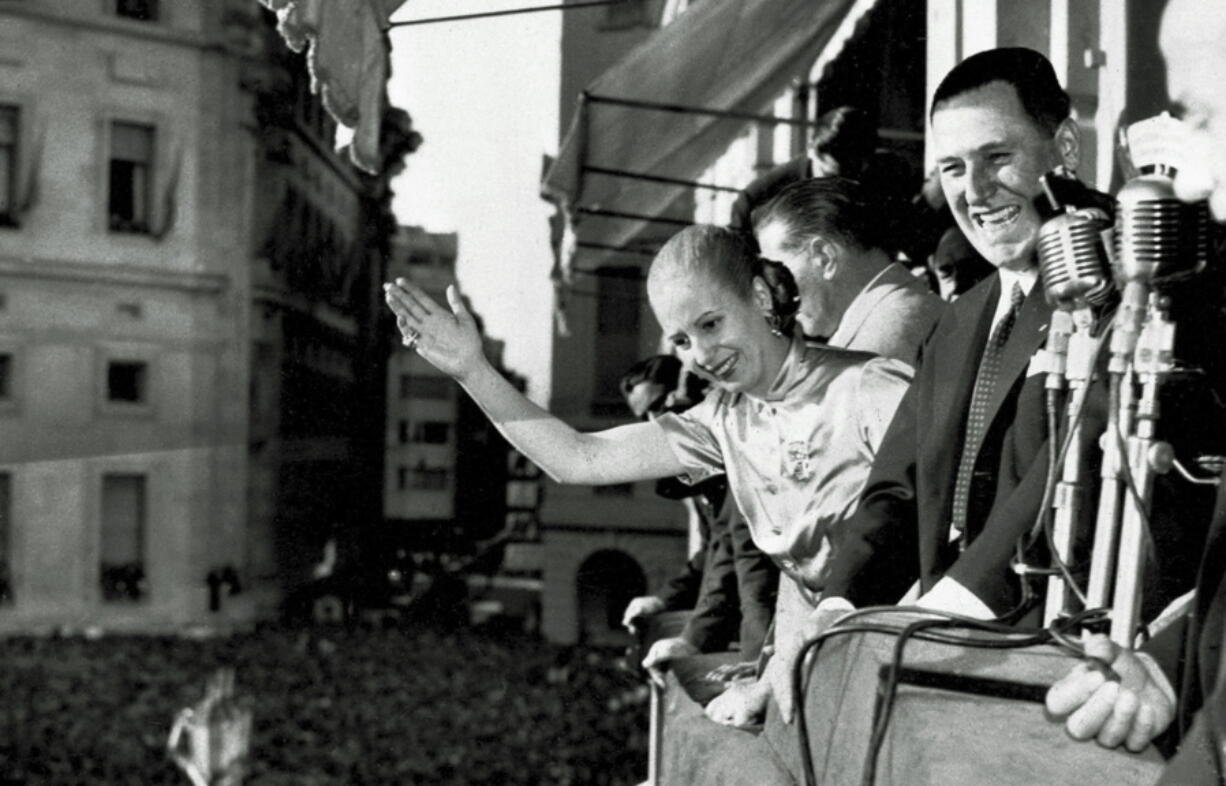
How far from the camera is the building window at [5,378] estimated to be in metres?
37.3

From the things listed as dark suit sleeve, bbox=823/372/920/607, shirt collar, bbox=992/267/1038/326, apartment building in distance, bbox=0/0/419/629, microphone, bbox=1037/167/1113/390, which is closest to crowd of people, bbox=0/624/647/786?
apartment building in distance, bbox=0/0/419/629

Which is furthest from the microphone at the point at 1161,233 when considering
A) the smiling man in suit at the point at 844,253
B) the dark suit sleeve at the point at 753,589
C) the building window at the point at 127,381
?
the building window at the point at 127,381

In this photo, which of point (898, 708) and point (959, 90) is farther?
point (959, 90)

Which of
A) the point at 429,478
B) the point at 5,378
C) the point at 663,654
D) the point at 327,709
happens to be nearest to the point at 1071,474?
the point at 663,654

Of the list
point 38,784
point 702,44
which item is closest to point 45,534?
point 38,784

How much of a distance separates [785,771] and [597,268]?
10.9 metres

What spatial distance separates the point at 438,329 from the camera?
2338mm

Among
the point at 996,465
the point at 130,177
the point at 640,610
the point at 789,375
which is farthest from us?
the point at 130,177

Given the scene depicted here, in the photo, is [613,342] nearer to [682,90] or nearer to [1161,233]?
[682,90]

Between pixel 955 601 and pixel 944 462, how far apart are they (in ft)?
0.90

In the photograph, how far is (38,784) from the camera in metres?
36.8

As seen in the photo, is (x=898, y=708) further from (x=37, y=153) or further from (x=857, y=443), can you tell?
(x=37, y=153)

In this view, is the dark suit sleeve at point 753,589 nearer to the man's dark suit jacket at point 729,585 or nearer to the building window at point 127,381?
the man's dark suit jacket at point 729,585

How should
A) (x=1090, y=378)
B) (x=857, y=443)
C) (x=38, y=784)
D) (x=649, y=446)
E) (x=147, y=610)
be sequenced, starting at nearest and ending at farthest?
1. (x=1090, y=378)
2. (x=857, y=443)
3. (x=649, y=446)
4. (x=38, y=784)
5. (x=147, y=610)
